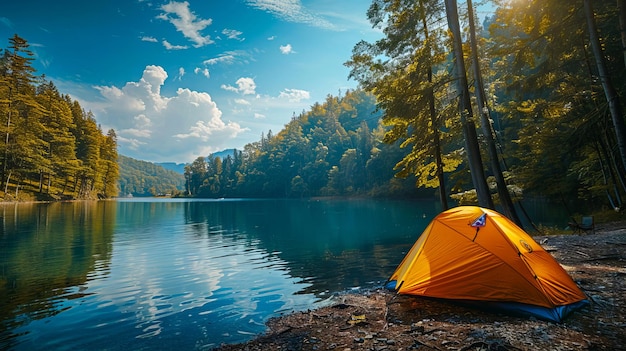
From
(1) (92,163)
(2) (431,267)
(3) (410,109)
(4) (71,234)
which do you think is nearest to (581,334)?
(2) (431,267)

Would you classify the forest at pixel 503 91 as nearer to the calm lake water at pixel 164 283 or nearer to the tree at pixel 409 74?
the tree at pixel 409 74

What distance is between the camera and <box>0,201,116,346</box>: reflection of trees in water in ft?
33.1

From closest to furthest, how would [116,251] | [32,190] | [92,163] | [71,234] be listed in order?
[116,251] → [71,234] → [32,190] → [92,163]

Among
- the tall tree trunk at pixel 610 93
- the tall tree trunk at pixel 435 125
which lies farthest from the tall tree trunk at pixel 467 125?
the tall tree trunk at pixel 610 93

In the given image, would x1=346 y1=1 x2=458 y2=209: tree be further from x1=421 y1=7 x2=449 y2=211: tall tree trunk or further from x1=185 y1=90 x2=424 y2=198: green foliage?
x1=185 y1=90 x2=424 y2=198: green foliage

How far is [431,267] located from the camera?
27.0 feet

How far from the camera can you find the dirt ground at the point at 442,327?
5262 millimetres

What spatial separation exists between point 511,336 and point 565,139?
33.0 feet

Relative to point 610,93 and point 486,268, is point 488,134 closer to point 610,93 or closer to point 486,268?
point 610,93

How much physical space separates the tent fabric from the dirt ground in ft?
1.01

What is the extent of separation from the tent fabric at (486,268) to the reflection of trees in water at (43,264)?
10664mm

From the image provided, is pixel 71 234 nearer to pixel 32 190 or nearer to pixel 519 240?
pixel 519 240

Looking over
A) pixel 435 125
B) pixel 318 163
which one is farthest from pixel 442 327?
pixel 318 163

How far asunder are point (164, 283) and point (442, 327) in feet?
36.9
